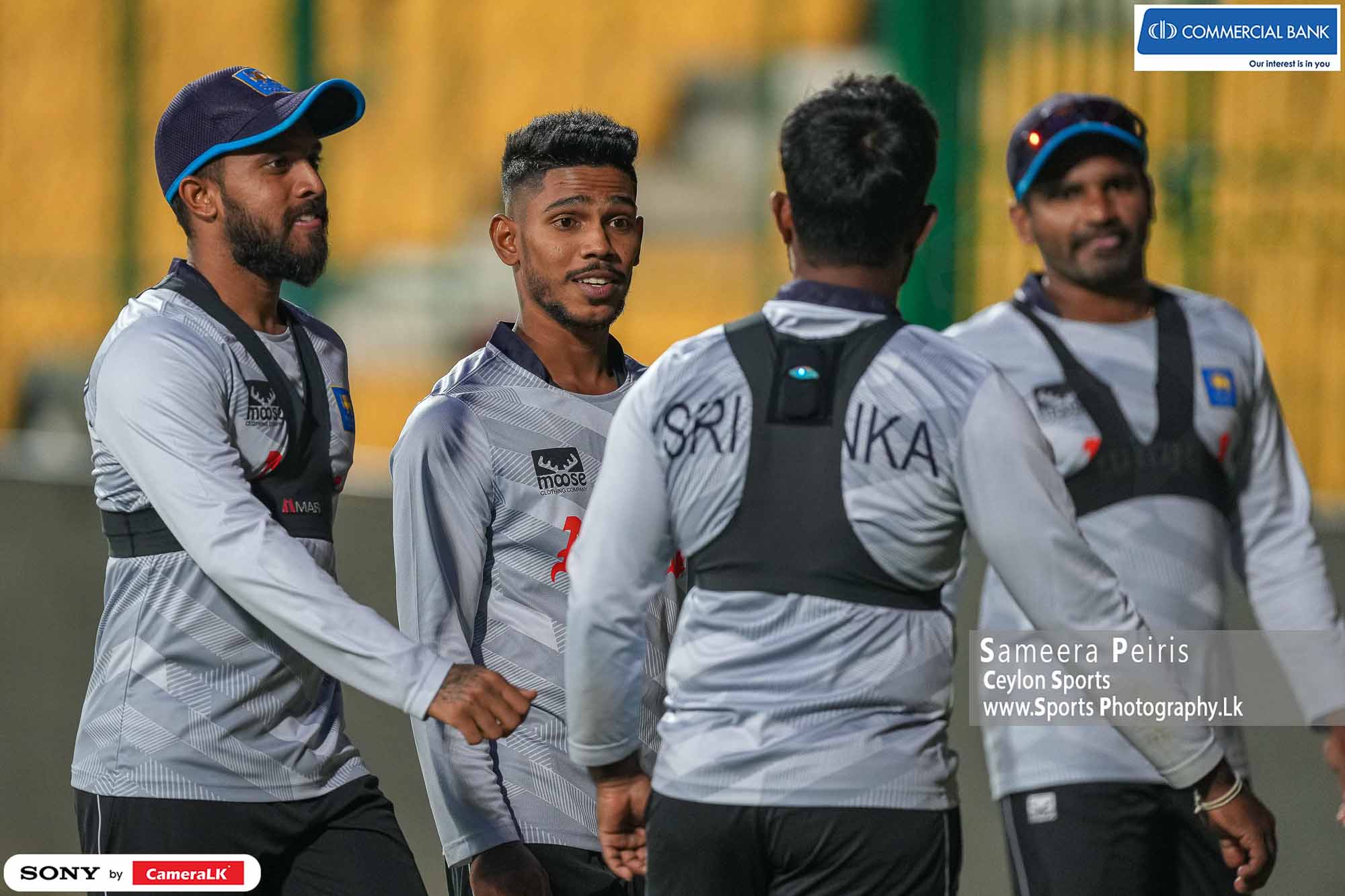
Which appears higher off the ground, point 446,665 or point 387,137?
point 387,137

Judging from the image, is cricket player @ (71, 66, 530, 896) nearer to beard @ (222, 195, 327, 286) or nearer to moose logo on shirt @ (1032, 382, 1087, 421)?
beard @ (222, 195, 327, 286)

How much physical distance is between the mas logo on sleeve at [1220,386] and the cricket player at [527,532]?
1.20 m

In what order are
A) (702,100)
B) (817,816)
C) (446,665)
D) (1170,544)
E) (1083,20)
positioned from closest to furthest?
(817,816)
(446,665)
(1170,544)
(1083,20)
(702,100)

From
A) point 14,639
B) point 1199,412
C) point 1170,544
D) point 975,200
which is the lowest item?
point 14,639

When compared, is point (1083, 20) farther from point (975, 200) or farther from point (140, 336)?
point (140, 336)

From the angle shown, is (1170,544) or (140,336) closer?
(140,336)

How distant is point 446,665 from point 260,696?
1.95ft

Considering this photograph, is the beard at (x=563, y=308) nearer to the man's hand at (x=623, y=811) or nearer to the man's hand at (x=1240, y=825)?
the man's hand at (x=623, y=811)

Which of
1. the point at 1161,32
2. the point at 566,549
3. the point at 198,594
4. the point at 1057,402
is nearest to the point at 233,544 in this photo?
the point at 198,594

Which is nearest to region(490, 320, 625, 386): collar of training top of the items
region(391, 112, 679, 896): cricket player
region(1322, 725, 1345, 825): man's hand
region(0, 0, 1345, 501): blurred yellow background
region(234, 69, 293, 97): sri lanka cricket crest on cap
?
region(391, 112, 679, 896): cricket player

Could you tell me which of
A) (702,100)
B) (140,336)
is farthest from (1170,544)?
(702,100)

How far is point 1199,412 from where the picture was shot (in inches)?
155

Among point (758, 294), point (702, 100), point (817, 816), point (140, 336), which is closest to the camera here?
point (817, 816)

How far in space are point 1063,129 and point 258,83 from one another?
5.67 ft
